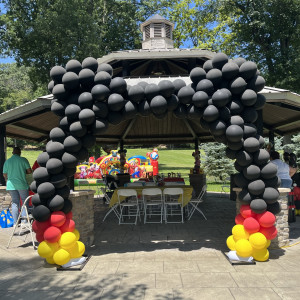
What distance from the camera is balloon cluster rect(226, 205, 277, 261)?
439 cm

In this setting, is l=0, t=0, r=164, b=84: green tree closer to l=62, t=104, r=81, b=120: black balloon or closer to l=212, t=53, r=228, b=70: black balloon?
l=62, t=104, r=81, b=120: black balloon

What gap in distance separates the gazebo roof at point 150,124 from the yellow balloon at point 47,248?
2.61 meters

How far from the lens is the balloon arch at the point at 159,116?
14.5 feet

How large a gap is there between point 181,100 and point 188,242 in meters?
2.82

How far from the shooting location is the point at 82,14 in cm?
1709

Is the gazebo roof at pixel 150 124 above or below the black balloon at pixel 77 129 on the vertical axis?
above

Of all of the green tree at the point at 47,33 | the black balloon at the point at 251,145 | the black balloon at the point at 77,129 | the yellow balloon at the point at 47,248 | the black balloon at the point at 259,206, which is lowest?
the yellow balloon at the point at 47,248

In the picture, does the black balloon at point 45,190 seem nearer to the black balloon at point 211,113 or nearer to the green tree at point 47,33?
the black balloon at point 211,113

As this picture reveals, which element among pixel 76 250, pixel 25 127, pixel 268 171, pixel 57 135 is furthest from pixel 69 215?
pixel 25 127

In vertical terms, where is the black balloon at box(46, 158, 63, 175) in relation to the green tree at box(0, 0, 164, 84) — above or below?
below

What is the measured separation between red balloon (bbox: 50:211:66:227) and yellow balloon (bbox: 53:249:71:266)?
413 mm

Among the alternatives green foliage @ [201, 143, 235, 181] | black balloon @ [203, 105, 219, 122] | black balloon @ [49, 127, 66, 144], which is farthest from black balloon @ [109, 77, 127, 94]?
green foliage @ [201, 143, 235, 181]

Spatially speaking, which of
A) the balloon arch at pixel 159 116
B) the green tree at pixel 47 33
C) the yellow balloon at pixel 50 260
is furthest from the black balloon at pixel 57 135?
the green tree at pixel 47 33

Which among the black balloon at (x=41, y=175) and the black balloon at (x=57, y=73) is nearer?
the black balloon at (x=41, y=175)
